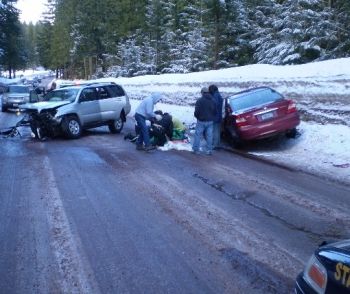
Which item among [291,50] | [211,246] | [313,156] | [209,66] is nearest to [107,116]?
[313,156]

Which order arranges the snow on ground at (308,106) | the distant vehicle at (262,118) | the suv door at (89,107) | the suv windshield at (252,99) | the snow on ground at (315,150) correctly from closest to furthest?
1. the snow on ground at (315,150)
2. the snow on ground at (308,106)
3. the distant vehicle at (262,118)
4. the suv windshield at (252,99)
5. the suv door at (89,107)

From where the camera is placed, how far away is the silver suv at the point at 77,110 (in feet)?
53.3

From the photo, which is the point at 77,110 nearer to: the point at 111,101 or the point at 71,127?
the point at 71,127

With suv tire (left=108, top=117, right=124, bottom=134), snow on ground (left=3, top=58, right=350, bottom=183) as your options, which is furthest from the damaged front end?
snow on ground (left=3, top=58, right=350, bottom=183)

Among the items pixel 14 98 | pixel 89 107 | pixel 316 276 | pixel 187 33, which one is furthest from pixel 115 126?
pixel 187 33

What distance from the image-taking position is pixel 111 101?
1847 centimetres

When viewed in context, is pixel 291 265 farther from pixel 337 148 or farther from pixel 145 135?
pixel 145 135

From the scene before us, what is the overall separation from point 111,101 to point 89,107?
1.28m

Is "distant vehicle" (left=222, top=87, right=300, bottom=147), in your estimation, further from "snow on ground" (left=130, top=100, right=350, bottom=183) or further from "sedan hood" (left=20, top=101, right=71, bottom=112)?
"sedan hood" (left=20, top=101, right=71, bottom=112)

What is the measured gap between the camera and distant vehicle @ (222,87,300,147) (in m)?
13.1

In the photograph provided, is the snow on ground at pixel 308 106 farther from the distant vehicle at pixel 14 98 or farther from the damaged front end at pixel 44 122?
the distant vehicle at pixel 14 98

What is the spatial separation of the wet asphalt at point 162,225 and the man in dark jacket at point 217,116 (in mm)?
2722

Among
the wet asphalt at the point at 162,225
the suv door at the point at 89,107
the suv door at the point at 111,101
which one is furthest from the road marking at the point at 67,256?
the suv door at the point at 111,101

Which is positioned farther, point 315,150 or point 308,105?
point 308,105
